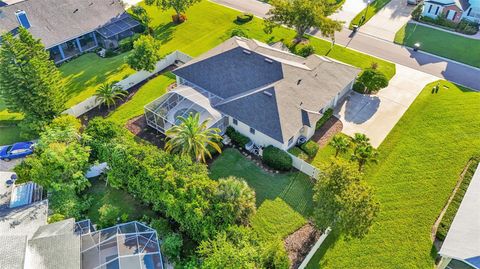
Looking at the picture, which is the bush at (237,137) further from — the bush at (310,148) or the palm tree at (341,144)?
the palm tree at (341,144)

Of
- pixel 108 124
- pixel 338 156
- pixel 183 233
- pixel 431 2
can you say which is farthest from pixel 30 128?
pixel 431 2

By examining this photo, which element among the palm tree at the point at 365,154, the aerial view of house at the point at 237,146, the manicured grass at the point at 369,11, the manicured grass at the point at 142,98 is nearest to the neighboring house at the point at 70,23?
Answer: the aerial view of house at the point at 237,146

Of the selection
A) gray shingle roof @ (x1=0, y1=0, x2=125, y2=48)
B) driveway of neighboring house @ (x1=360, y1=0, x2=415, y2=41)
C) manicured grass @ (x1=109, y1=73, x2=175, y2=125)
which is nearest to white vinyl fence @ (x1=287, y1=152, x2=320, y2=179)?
manicured grass @ (x1=109, y1=73, x2=175, y2=125)

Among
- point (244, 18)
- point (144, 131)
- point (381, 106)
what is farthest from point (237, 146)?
point (244, 18)

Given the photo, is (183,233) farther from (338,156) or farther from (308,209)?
(338,156)

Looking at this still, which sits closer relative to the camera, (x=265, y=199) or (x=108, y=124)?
(x=265, y=199)

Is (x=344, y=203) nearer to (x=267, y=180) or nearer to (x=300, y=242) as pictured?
(x=300, y=242)
